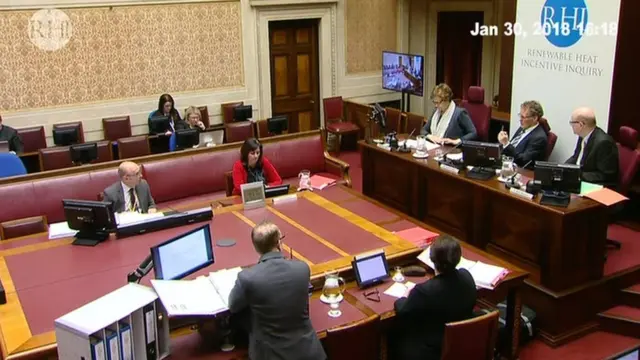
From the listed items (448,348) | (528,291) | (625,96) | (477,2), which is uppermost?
(477,2)

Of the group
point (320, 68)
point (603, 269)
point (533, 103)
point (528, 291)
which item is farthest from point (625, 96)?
point (320, 68)

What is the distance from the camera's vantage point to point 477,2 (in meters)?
10.6

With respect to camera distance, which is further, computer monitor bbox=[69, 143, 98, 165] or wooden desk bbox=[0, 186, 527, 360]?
computer monitor bbox=[69, 143, 98, 165]

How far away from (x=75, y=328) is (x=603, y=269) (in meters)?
3.98

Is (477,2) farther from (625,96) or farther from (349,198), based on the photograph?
(349,198)

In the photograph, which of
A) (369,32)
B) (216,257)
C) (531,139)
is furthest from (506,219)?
(369,32)

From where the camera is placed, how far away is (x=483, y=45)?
10625 millimetres

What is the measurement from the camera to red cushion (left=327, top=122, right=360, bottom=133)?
397 inches

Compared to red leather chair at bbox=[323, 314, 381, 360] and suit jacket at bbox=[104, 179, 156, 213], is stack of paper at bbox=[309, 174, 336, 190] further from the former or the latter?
red leather chair at bbox=[323, 314, 381, 360]

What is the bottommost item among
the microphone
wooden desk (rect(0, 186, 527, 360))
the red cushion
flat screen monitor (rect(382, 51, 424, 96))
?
wooden desk (rect(0, 186, 527, 360))

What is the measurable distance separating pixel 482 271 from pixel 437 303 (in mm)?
896

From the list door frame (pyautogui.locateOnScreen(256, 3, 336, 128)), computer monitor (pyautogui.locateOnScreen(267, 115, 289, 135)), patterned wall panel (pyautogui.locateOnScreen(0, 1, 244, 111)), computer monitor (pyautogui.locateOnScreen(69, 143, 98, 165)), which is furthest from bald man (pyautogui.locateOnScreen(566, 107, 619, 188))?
patterned wall panel (pyautogui.locateOnScreen(0, 1, 244, 111))

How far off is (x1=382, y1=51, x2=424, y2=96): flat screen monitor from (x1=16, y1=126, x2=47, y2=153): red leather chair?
5.15m

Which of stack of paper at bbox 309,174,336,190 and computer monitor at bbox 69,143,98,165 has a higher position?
computer monitor at bbox 69,143,98,165
